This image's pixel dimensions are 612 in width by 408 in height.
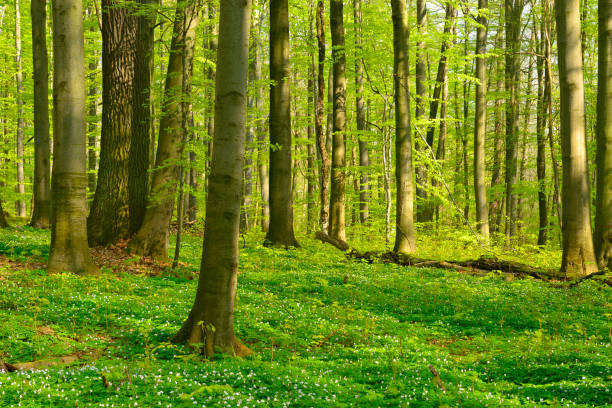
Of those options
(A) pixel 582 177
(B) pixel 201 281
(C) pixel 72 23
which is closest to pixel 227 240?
(B) pixel 201 281

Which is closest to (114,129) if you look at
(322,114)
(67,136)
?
(67,136)

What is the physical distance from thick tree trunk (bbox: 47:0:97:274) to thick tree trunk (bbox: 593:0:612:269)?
499 inches

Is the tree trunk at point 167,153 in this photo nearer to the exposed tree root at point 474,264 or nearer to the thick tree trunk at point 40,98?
the exposed tree root at point 474,264

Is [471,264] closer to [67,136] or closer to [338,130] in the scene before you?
[338,130]

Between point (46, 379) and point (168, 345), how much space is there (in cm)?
145

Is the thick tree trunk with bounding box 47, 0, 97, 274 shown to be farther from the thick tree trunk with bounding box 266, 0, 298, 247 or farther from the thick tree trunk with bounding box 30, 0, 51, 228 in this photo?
the thick tree trunk with bounding box 30, 0, 51, 228

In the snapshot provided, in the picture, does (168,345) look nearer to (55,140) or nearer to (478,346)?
(478,346)

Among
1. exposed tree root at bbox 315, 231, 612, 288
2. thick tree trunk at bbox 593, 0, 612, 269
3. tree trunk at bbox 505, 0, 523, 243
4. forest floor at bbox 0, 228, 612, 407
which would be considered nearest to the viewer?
forest floor at bbox 0, 228, 612, 407

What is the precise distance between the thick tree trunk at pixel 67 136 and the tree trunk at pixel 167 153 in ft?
6.87

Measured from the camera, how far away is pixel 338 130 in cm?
1698

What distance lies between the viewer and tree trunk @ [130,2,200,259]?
11.0 meters

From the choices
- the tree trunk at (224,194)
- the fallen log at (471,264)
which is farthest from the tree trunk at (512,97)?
the tree trunk at (224,194)

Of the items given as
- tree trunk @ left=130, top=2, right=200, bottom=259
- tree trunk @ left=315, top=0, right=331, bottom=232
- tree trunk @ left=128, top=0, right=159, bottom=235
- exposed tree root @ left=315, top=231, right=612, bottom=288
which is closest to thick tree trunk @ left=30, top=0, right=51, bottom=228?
tree trunk @ left=128, top=0, right=159, bottom=235

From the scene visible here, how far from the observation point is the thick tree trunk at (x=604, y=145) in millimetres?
11414
